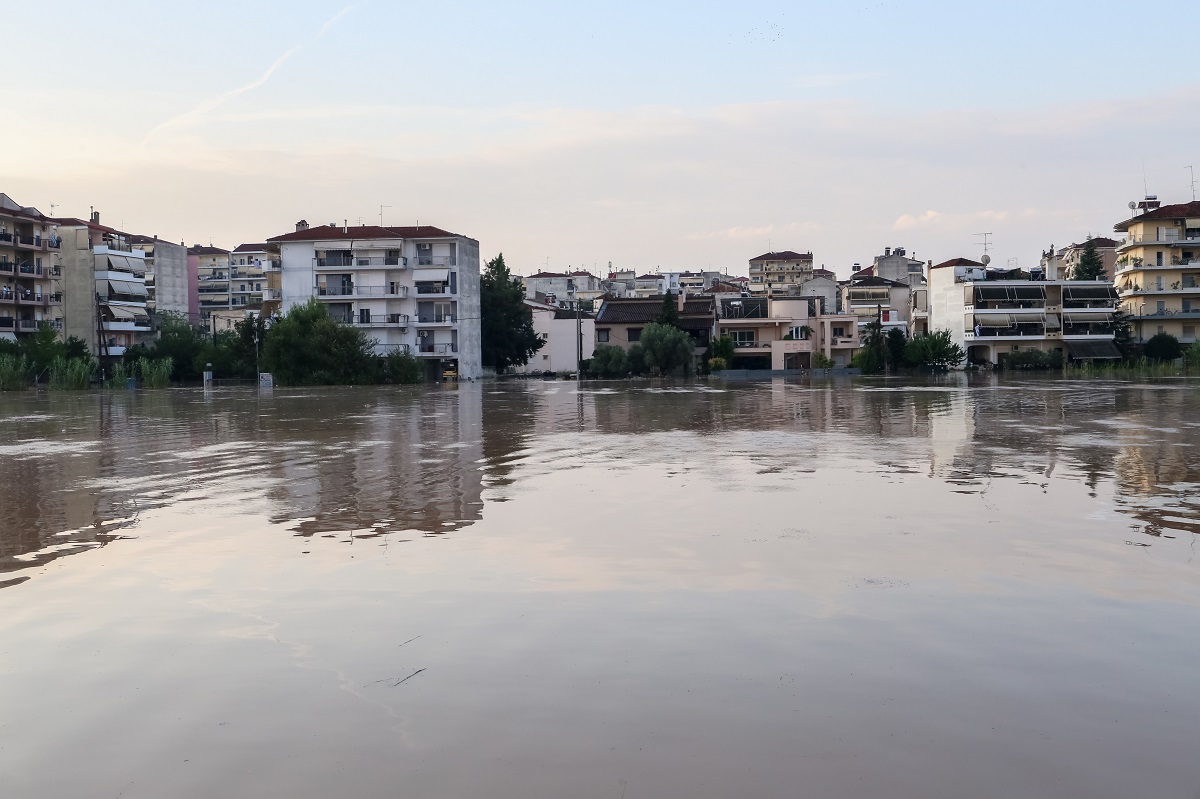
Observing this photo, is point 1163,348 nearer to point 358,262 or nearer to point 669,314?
point 669,314

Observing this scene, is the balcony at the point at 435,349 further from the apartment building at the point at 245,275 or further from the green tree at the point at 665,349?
the apartment building at the point at 245,275

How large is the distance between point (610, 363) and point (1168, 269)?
4969cm

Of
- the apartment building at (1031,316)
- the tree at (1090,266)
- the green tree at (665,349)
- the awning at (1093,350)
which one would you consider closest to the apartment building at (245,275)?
the green tree at (665,349)

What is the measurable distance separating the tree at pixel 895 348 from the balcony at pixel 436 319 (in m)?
37.3

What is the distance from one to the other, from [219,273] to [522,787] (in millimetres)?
169704

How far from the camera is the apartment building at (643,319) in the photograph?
109 m

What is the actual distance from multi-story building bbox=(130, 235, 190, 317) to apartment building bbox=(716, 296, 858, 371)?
6282 centimetres

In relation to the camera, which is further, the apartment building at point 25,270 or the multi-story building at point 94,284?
the multi-story building at point 94,284

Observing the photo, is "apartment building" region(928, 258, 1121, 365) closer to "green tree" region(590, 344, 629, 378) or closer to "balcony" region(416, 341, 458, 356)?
"green tree" region(590, 344, 629, 378)

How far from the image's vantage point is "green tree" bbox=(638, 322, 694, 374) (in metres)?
98.0

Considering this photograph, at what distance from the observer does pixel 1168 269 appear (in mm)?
102312

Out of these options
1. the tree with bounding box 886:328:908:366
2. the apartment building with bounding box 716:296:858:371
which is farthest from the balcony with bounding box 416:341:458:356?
the tree with bounding box 886:328:908:366

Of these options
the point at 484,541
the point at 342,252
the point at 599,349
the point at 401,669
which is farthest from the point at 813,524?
the point at 342,252

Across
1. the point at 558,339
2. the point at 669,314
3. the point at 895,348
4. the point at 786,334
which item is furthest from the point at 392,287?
the point at 895,348
